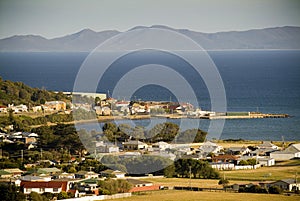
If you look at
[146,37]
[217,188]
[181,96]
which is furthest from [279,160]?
[146,37]

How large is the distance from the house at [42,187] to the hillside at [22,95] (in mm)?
9676

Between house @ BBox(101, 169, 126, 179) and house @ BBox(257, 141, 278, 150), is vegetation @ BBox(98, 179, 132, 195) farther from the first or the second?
house @ BBox(257, 141, 278, 150)

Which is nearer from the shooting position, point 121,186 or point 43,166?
point 121,186

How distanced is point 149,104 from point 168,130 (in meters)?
6.11

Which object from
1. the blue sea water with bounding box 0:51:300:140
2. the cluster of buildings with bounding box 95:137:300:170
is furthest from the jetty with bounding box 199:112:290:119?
the cluster of buildings with bounding box 95:137:300:170

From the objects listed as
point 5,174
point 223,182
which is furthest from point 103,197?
point 5,174

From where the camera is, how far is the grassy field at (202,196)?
924cm

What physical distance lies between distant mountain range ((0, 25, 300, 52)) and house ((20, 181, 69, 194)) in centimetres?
6334

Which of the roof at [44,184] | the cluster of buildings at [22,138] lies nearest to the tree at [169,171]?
the roof at [44,184]

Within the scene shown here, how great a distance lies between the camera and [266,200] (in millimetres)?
9156

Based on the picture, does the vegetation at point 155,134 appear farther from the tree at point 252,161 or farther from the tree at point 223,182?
the tree at point 223,182

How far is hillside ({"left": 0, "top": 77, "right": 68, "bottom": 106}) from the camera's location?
19784 mm

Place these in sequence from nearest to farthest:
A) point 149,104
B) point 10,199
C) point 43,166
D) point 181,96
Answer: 1. point 10,199
2. point 43,166
3. point 149,104
4. point 181,96

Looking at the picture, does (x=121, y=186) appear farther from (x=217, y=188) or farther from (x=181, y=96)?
(x=181, y=96)
